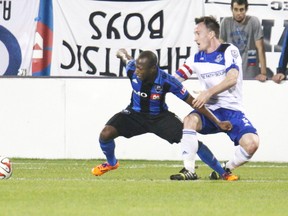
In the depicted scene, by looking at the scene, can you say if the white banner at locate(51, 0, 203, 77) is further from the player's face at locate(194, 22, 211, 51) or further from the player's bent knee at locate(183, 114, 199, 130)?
the player's bent knee at locate(183, 114, 199, 130)

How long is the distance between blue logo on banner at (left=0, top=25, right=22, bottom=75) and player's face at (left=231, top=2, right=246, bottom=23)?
3.53 m

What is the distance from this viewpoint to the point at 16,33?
19.7 metres

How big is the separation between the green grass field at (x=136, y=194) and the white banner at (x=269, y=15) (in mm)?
3920

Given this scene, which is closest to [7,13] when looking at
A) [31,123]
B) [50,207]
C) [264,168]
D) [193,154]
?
[31,123]

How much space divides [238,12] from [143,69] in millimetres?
4826

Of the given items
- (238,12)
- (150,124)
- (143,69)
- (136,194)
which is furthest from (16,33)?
(136,194)

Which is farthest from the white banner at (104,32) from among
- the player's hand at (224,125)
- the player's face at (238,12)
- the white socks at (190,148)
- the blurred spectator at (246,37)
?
the white socks at (190,148)

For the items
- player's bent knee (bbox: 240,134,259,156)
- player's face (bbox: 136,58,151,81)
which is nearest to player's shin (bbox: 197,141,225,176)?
player's bent knee (bbox: 240,134,259,156)

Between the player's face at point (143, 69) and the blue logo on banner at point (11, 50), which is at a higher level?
the player's face at point (143, 69)

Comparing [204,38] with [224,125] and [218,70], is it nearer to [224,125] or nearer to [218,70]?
[218,70]

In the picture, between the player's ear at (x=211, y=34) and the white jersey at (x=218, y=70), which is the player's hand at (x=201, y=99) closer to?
the white jersey at (x=218, y=70)

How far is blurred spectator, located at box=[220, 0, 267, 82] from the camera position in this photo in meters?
18.4

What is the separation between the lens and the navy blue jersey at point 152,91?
45.6 feet

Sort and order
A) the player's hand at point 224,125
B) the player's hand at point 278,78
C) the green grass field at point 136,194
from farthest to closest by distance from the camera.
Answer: the player's hand at point 278,78, the player's hand at point 224,125, the green grass field at point 136,194
